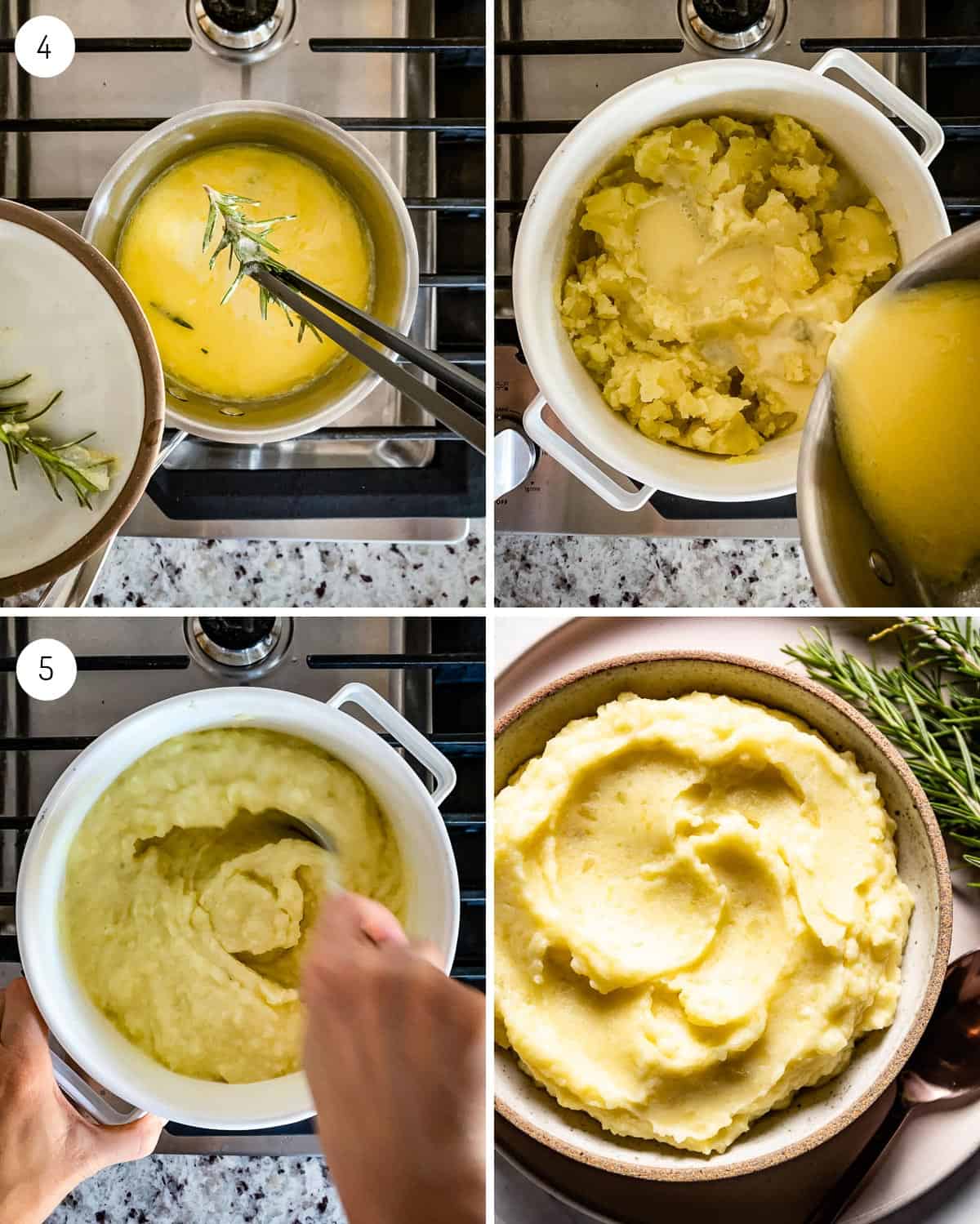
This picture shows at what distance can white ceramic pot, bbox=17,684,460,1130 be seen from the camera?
2.28 feet

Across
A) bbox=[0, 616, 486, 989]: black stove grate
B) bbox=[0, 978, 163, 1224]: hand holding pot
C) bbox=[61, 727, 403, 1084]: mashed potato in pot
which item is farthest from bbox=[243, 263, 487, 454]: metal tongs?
bbox=[0, 978, 163, 1224]: hand holding pot

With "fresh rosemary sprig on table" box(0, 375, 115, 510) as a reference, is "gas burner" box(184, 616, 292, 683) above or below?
below

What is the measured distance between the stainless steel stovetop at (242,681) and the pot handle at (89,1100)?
0.01m

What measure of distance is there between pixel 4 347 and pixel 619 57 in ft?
1.44

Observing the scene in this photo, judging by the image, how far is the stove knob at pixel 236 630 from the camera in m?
0.70

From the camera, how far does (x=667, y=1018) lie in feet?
2.18

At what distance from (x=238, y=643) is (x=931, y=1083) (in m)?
0.55

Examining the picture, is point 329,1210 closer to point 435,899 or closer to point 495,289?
point 435,899

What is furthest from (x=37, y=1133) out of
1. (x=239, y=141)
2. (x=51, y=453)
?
(x=239, y=141)

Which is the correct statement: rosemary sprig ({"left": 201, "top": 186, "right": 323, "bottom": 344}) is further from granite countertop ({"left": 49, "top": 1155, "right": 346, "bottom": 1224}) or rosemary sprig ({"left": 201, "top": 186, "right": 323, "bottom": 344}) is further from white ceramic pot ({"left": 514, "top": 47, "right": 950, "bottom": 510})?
granite countertop ({"left": 49, "top": 1155, "right": 346, "bottom": 1224})

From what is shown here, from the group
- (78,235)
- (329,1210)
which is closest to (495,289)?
(78,235)

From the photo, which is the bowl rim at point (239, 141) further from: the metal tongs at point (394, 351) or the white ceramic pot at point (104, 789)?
the white ceramic pot at point (104, 789)

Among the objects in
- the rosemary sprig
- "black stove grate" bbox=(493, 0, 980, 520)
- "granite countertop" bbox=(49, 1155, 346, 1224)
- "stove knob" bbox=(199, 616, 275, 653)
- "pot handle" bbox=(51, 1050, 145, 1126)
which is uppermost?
"black stove grate" bbox=(493, 0, 980, 520)

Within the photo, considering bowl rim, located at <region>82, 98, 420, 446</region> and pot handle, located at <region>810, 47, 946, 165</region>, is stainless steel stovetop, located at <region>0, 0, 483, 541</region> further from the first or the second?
pot handle, located at <region>810, 47, 946, 165</region>
